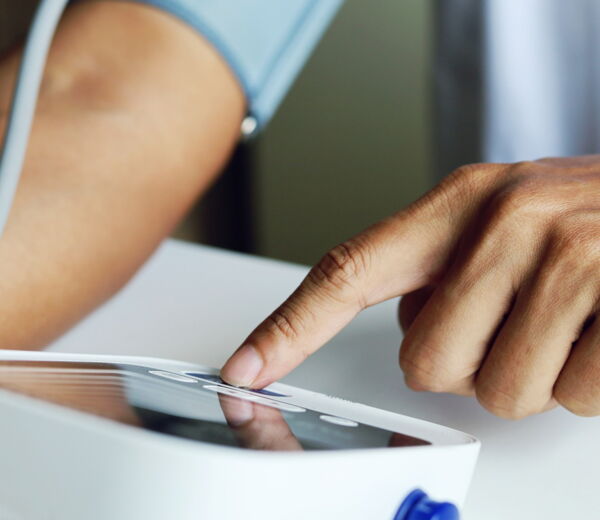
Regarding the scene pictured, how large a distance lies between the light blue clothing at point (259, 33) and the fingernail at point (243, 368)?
14.5 inches

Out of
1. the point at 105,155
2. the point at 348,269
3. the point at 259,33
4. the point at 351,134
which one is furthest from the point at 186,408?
the point at 351,134

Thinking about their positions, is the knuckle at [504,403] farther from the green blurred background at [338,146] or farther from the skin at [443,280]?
the green blurred background at [338,146]

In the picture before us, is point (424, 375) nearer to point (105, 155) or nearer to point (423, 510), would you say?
point (423, 510)

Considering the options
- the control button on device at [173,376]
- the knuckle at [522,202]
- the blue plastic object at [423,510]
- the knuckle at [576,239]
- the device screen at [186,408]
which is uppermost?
the knuckle at [522,202]

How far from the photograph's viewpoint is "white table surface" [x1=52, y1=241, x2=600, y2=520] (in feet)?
1.01

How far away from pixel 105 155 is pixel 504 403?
0.32 meters

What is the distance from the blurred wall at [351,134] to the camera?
1.69 meters

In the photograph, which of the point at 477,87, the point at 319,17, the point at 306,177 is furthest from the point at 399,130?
the point at 319,17

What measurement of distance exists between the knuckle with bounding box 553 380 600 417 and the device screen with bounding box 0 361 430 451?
0.34 feet

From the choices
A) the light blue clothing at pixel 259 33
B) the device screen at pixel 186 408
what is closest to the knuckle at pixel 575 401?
the device screen at pixel 186 408

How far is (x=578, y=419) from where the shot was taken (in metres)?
0.36

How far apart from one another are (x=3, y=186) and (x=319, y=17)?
1.36 feet

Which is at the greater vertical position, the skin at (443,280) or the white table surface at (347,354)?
the skin at (443,280)

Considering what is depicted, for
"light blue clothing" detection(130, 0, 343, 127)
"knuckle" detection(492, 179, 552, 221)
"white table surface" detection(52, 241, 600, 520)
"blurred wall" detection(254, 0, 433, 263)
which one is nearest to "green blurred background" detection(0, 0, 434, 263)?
"blurred wall" detection(254, 0, 433, 263)
